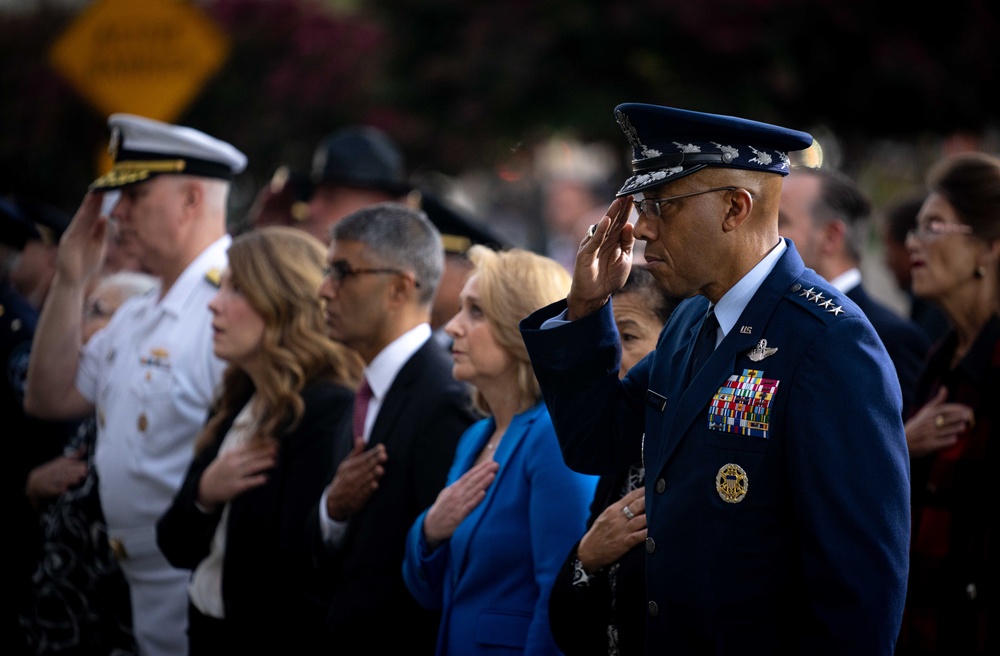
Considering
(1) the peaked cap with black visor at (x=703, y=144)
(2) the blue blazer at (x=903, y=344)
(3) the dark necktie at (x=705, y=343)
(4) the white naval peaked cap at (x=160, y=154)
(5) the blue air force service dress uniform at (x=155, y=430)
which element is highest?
(1) the peaked cap with black visor at (x=703, y=144)

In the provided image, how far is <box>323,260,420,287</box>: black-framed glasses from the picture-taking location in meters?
4.47

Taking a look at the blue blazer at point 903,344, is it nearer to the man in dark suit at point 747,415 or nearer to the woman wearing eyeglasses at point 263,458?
the man in dark suit at point 747,415

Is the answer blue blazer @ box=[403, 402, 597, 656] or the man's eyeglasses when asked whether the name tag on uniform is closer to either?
blue blazer @ box=[403, 402, 597, 656]

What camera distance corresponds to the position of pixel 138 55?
25.8 ft

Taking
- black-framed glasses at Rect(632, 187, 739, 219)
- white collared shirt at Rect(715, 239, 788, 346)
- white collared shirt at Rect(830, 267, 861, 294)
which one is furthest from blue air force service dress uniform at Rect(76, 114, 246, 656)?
white collared shirt at Rect(715, 239, 788, 346)

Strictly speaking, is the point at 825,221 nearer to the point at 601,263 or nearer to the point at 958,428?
the point at 958,428

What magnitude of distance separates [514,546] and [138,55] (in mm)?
5495

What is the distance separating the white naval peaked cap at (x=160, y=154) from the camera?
5594mm

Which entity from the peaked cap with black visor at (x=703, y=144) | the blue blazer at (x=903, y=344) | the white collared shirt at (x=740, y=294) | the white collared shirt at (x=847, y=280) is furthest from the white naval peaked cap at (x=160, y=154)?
the white collared shirt at (x=740, y=294)

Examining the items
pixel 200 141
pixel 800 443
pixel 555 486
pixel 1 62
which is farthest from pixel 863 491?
pixel 1 62

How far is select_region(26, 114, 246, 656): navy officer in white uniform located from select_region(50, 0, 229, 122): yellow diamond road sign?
1995 mm

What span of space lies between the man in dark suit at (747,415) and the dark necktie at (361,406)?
1.60m

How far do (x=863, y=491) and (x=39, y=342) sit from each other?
4310 millimetres

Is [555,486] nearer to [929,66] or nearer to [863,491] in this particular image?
[863,491]
